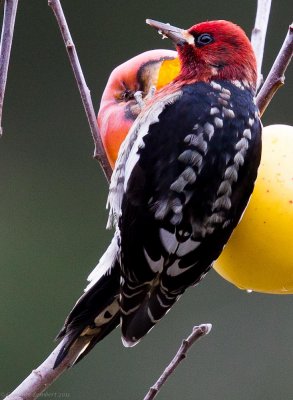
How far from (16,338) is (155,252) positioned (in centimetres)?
347

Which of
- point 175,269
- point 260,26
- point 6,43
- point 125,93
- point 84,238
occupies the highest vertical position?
point 6,43

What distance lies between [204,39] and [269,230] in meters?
0.58

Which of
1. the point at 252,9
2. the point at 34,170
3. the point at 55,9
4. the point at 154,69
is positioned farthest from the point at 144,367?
the point at 55,9

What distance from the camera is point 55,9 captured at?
2.29 meters

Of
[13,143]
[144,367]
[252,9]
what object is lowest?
[144,367]

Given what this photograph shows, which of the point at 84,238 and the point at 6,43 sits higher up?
the point at 6,43

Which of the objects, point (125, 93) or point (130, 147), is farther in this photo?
point (125, 93)

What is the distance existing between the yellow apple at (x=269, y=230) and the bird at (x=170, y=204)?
28 millimetres

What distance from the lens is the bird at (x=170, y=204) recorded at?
229 centimetres

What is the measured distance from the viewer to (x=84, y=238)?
19.1ft

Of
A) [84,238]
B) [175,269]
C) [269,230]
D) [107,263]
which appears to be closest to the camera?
[269,230]

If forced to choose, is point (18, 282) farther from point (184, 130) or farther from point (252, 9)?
point (184, 130)

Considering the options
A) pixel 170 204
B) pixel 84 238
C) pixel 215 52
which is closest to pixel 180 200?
pixel 170 204

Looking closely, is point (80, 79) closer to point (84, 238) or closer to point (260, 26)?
point (260, 26)
